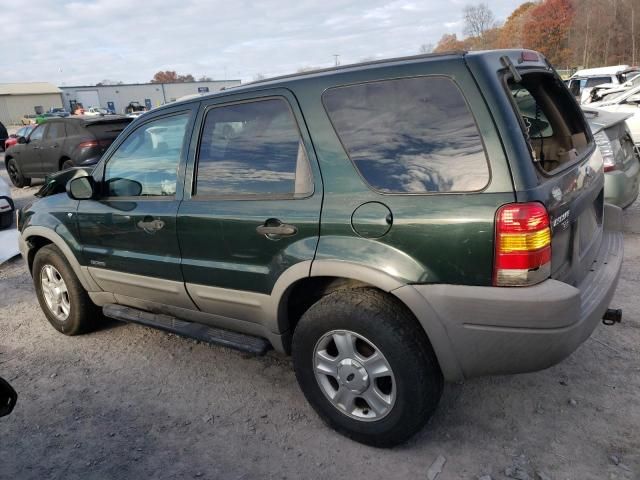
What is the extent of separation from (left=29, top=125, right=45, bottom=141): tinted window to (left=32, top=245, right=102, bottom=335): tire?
9.38 meters

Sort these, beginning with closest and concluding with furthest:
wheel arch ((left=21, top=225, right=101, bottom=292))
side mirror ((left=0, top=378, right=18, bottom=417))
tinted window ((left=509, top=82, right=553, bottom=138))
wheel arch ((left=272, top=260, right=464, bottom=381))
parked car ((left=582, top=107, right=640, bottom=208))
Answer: side mirror ((left=0, top=378, right=18, bottom=417))
wheel arch ((left=272, top=260, right=464, bottom=381))
tinted window ((left=509, top=82, right=553, bottom=138))
wheel arch ((left=21, top=225, right=101, bottom=292))
parked car ((left=582, top=107, right=640, bottom=208))

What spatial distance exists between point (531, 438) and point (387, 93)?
1.91 metres

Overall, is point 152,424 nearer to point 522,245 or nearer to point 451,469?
point 451,469

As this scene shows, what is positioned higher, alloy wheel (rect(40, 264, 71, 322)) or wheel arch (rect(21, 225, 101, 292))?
wheel arch (rect(21, 225, 101, 292))

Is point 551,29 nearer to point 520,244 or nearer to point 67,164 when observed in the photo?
point 67,164

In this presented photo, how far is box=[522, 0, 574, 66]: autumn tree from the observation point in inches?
2462

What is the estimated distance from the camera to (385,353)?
2418 millimetres

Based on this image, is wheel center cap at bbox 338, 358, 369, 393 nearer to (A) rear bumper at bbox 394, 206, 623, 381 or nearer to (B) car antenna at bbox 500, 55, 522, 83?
(A) rear bumper at bbox 394, 206, 623, 381

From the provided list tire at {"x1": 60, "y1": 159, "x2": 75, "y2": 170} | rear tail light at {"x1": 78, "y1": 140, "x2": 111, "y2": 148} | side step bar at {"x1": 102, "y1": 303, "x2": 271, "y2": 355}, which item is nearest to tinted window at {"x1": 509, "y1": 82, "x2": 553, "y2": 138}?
side step bar at {"x1": 102, "y1": 303, "x2": 271, "y2": 355}

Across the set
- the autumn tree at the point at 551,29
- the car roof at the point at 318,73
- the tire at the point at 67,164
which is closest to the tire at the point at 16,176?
the tire at the point at 67,164

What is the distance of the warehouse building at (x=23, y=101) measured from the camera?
64.6 meters

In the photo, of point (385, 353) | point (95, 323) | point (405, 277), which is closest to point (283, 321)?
point (385, 353)

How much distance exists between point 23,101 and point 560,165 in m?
77.2

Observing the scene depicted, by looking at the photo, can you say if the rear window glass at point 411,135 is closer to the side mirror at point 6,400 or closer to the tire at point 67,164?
the side mirror at point 6,400
